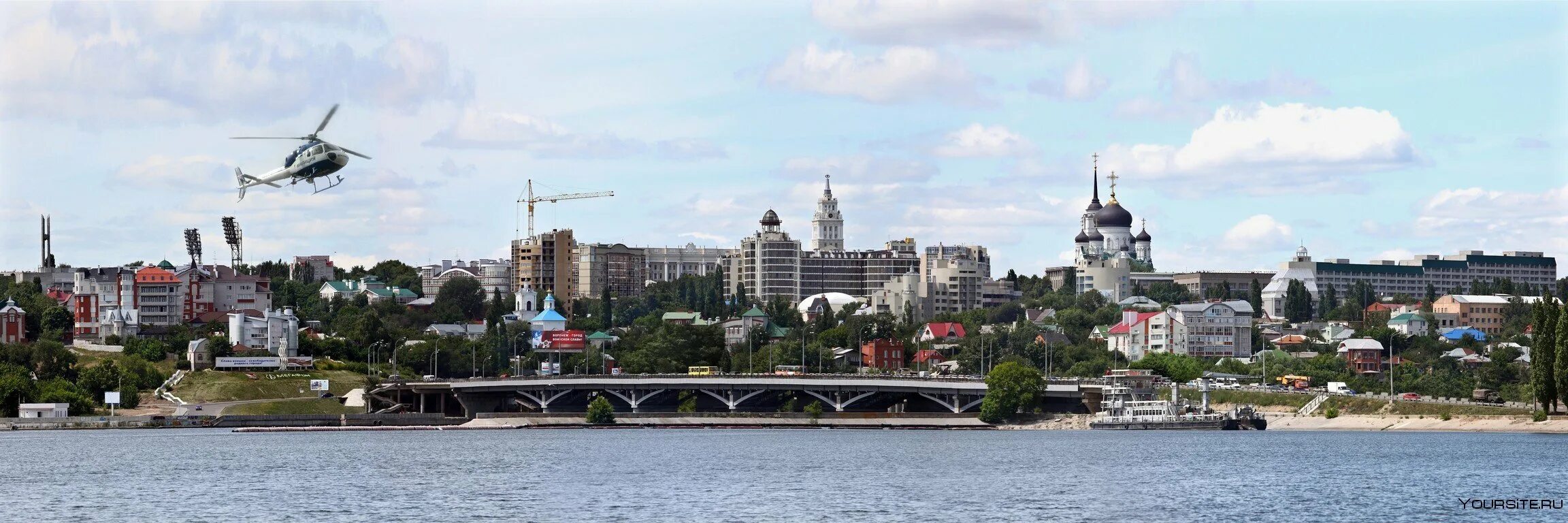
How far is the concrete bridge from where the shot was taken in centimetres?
17200

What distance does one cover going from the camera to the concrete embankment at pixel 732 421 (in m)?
169

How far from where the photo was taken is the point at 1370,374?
196 meters

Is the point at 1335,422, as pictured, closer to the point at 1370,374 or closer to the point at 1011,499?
the point at 1370,374

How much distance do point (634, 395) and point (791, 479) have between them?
82973mm

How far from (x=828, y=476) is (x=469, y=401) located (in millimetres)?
87724

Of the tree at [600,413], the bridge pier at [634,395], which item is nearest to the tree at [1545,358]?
the tree at [600,413]

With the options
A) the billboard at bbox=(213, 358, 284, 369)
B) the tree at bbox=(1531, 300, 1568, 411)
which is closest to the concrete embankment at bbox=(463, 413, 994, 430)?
the billboard at bbox=(213, 358, 284, 369)

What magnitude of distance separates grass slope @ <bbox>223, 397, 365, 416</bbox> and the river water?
24071mm

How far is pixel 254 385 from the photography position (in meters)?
182

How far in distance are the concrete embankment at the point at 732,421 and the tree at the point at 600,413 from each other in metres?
0.41

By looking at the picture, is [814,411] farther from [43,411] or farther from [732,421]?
[43,411]

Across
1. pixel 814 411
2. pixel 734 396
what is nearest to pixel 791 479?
pixel 814 411

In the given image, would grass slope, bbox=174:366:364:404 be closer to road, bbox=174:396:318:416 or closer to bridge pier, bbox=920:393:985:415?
road, bbox=174:396:318:416

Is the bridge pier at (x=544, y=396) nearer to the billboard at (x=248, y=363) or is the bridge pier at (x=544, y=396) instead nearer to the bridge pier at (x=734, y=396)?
the bridge pier at (x=734, y=396)
